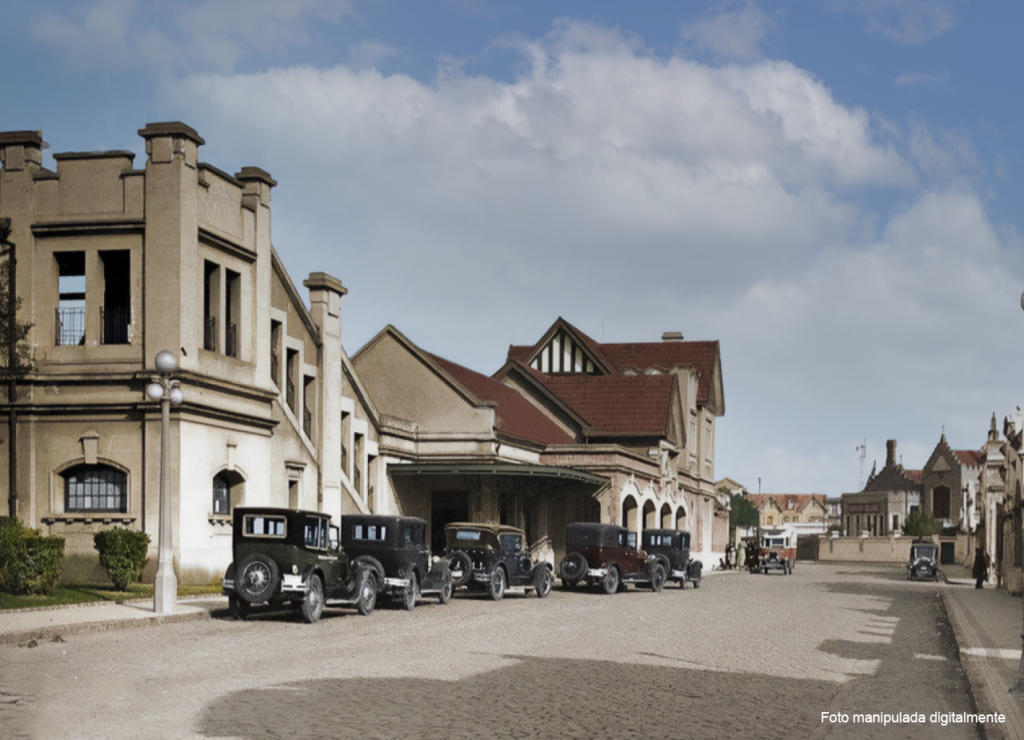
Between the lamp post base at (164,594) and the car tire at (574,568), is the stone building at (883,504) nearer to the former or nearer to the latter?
the car tire at (574,568)

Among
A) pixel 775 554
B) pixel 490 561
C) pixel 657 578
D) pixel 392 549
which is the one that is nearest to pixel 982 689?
pixel 392 549

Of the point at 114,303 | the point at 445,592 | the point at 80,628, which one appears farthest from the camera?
the point at 114,303

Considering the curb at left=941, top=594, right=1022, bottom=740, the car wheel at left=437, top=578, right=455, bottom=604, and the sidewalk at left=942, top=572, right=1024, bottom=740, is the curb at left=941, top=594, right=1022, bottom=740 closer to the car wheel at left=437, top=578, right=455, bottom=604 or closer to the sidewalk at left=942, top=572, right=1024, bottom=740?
the sidewalk at left=942, top=572, right=1024, bottom=740

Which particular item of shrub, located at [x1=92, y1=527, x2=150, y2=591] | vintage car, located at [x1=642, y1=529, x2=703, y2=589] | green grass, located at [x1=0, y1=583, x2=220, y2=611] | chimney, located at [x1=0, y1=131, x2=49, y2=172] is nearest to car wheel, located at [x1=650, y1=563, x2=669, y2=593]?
vintage car, located at [x1=642, y1=529, x2=703, y2=589]

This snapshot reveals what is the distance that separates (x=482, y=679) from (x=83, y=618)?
8963 mm

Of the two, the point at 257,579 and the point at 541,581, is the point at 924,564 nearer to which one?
the point at 541,581

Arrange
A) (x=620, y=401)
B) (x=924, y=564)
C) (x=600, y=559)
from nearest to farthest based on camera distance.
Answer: (x=600, y=559)
(x=924, y=564)
(x=620, y=401)

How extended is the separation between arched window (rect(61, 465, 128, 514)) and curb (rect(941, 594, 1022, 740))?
18.5 metres

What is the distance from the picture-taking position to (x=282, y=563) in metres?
21.6

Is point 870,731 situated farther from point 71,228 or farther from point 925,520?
point 925,520

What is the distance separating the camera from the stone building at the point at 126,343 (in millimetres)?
29016

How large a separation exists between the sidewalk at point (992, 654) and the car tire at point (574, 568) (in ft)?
31.6

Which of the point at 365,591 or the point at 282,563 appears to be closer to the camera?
the point at 282,563

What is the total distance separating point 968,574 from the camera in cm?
6481
